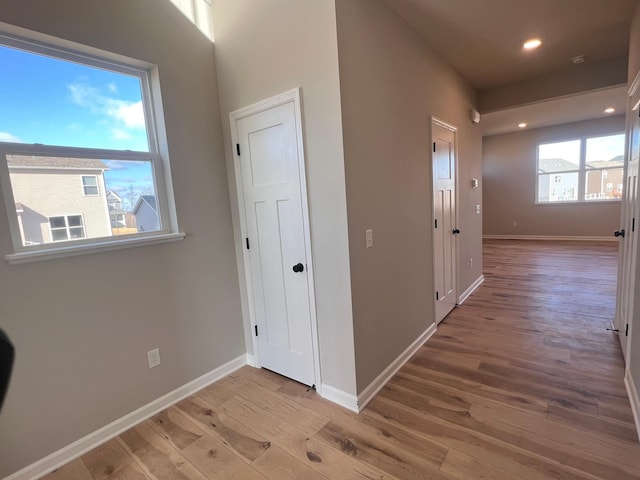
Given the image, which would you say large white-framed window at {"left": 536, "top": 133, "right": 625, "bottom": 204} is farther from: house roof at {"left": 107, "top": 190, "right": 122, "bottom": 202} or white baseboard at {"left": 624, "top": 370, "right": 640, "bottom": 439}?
house roof at {"left": 107, "top": 190, "right": 122, "bottom": 202}

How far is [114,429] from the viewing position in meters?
2.01

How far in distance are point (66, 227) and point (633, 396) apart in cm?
356

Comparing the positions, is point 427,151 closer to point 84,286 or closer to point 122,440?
point 84,286

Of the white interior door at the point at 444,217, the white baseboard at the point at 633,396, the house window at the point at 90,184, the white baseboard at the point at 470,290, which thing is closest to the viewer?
the white baseboard at the point at 633,396

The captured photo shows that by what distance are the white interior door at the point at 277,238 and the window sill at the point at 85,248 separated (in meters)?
0.60

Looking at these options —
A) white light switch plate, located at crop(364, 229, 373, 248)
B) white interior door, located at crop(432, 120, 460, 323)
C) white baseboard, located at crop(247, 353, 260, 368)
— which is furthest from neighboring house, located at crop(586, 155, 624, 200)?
white baseboard, located at crop(247, 353, 260, 368)

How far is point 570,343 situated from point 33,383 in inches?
153

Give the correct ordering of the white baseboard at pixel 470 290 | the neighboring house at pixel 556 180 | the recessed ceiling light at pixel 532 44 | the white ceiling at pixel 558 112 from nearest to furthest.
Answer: the recessed ceiling light at pixel 532 44, the white baseboard at pixel 470 290, the white ceiling at pixel 558 112, the neighboring house at pixel 556 180

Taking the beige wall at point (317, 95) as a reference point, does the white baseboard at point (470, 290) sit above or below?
below

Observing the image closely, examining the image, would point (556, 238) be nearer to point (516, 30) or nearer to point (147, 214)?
point (516, 30)

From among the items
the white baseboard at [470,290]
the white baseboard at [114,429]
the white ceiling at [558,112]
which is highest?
the white ceiling at [558,112]

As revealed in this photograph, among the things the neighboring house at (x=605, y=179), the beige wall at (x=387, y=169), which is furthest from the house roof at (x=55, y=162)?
the neighboring house at (x=605, y=179)

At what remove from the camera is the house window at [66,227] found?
183cm

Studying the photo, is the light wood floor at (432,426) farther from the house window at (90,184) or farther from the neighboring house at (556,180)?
the neighboring house at (556,180)
